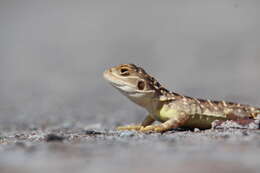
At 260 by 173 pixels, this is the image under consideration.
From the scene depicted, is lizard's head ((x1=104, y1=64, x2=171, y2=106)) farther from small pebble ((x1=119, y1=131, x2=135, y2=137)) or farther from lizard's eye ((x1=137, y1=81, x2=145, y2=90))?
small pebble ((x1=119, y1=131, x2=135, y2=137))

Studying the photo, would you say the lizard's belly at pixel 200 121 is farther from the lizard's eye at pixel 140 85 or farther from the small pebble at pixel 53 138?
the small pebble at pixel 53 138

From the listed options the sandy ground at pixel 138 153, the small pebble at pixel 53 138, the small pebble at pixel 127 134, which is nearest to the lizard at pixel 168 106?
the small pebble at pixel 127 134

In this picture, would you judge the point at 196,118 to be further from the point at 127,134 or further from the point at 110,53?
the point at 110,53

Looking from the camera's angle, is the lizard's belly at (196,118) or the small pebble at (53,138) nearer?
the small pebble at (53,138)

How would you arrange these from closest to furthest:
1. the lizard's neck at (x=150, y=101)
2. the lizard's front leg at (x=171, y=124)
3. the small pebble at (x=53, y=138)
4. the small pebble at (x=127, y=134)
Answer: the small pebble at (x=53, y=138) < the small pebble at (x=127, y=134) < the lizard's front leg at (x=171, y=124) < the lizard's neck at (x=150, y=101)

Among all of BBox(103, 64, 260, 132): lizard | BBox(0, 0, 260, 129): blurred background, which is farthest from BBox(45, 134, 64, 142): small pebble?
BBox(0, 0, 260, 129): blurred background

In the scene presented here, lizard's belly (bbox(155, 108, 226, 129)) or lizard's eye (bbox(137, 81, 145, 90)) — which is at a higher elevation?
lizard's eye (bbox(137, 81, 145, 90))

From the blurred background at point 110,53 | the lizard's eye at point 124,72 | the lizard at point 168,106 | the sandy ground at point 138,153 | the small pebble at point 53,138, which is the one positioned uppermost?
the blurred background at point 110,53

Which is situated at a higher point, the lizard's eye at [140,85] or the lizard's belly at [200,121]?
the lizard's eye at [140,85]

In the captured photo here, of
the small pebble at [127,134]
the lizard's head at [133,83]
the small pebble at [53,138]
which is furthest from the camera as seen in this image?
A: the lizard's head at [133,83]

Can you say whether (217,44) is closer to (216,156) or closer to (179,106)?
(179,106)
